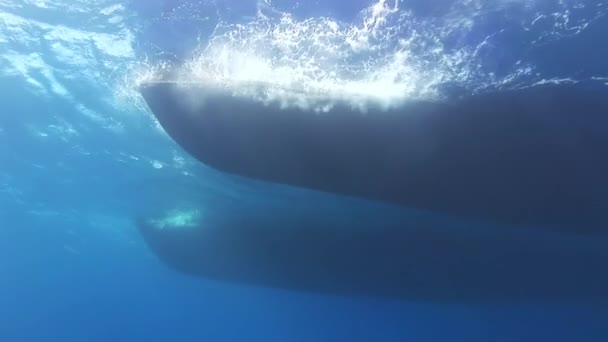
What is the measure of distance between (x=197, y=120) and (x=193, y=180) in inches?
404

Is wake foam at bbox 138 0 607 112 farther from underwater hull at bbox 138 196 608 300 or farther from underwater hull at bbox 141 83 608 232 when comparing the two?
underwater hull at bbox 138 196 608 300

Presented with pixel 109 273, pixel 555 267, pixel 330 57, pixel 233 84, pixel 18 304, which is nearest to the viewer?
pixel 330 57

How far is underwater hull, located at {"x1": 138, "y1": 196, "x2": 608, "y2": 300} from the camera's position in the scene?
18734 millimetres

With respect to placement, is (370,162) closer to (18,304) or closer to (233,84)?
(233,84)

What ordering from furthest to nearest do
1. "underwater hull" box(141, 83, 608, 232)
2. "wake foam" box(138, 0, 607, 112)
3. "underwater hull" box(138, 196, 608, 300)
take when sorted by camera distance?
"underwater hull" box(138, 196, 608, 300) < "underwater hull" box(141, 83, 608, 232) < "wake foam" box(138, 0, 607, 112)

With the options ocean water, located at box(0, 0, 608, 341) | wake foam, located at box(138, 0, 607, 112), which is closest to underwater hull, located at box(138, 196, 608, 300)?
ocean water, located at box(0, 0, 608, 341)

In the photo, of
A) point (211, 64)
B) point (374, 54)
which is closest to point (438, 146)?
point (374, 54)

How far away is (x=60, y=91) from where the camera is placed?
53.0 feet

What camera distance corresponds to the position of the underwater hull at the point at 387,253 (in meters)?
18.7

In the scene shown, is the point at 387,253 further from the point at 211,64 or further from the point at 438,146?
the point at 211,64

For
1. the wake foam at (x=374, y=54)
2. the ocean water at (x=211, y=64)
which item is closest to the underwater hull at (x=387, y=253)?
the ocean water at (x=211, y=64)

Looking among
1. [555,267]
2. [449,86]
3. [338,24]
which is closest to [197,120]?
[338,24]

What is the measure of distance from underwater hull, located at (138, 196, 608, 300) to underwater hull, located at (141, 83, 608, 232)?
3.49 metres

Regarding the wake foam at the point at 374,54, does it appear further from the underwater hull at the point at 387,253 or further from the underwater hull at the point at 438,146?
the underwater hull at the point at 387,253
